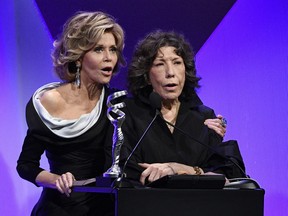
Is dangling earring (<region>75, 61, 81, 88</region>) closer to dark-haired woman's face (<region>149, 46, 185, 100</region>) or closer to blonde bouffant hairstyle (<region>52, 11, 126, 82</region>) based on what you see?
blonde bouffant hairstyle (<region>52, 11, 126, 82</region>)

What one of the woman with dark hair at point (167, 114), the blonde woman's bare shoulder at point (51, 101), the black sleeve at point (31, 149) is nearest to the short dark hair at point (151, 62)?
the woman with dark hair at point (167, 114)

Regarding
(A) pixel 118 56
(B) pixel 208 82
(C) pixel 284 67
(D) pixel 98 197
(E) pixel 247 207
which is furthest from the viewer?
(B) pixel 208 82

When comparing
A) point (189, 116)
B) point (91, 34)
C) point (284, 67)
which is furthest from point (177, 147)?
point (284, 67)

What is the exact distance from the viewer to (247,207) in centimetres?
168

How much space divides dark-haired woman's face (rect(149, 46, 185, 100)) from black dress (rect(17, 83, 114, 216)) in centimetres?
29

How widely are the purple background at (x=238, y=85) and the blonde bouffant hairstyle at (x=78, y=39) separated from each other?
53 cm

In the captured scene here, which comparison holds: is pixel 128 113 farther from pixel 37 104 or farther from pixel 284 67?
pixel 284 67

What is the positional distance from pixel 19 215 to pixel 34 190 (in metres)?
0.16

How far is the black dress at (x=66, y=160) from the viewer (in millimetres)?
2328

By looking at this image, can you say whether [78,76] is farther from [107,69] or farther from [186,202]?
[186,202]

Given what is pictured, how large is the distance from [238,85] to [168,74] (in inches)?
33.0

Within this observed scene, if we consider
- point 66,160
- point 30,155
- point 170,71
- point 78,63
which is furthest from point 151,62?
point 30,155

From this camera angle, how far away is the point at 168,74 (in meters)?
2.40

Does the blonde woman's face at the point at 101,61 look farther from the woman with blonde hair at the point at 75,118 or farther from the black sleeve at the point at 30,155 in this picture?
the black sleeve at the point at 30,155
